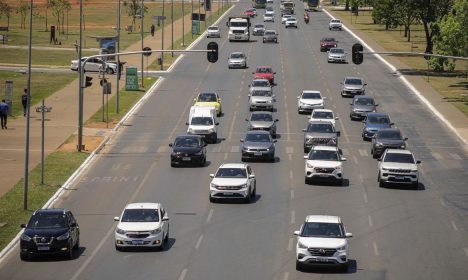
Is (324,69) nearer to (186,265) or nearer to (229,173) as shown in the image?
(229,173)

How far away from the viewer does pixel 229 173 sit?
52.1 metres

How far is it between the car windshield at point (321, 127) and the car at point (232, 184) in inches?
609

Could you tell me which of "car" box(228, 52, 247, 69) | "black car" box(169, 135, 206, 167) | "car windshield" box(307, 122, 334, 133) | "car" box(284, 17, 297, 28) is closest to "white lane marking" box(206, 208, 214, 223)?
"black car" box(169, 135, 206, 167)

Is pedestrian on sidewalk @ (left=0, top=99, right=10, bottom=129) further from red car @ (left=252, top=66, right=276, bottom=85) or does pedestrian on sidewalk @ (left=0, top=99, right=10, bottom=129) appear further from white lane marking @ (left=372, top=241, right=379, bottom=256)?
white lane marking @ (left=372, top=241, right=379, bottom=256)

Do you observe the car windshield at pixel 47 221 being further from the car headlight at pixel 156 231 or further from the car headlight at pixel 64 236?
the car headlight at pixel 156 231

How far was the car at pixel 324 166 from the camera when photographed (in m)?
56.2

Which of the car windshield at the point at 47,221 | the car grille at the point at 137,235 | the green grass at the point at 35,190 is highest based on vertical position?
the car windshield at the point at 47,221

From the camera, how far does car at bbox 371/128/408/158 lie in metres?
64.8

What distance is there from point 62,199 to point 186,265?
1463 centimetres

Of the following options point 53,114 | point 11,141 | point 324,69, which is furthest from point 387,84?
point 11,141

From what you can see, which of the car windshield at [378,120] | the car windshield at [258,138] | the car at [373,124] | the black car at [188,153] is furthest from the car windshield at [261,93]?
the black car at [188,153]

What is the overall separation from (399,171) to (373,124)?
642 inches

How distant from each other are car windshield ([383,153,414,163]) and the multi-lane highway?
132cm

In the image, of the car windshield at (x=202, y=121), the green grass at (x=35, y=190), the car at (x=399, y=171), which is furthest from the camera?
the car windshield at (x=202, y=121)
